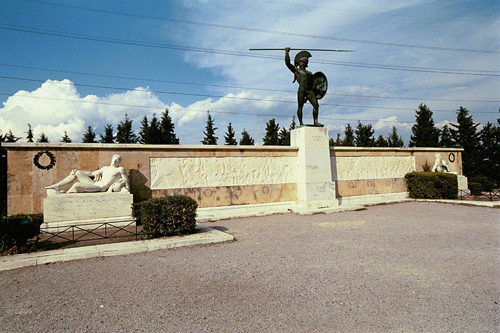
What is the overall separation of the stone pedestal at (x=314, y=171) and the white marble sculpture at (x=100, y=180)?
6.72 m

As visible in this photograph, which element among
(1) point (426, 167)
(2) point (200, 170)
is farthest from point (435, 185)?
(2) point (200, 170)

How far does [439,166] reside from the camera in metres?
16.3

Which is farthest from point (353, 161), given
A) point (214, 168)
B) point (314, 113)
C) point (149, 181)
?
point (149, 181)

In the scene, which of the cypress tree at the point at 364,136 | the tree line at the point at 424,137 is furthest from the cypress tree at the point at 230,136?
the cypress tree at the point at 364,136

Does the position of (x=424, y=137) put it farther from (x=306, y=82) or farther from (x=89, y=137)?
(x=89, y=137)

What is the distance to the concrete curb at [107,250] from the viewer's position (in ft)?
18.7

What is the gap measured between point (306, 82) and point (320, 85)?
0.88m

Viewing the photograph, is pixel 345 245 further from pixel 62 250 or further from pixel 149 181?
pixel 149 181

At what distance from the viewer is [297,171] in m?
12.9

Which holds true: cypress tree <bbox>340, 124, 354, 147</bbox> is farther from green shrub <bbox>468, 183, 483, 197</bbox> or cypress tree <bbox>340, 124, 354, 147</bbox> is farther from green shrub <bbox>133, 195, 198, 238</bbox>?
green shrub <bbox>133, 195, 198, 238</bbox>

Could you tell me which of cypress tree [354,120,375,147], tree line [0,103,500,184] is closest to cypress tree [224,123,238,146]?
tree line [0,103,500,184]

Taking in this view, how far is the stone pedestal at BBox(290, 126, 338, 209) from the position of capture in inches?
485

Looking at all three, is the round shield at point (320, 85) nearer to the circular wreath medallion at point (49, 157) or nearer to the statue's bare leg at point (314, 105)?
the statue's bare leg at point (314, 105)

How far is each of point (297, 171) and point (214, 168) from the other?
12.0ft
